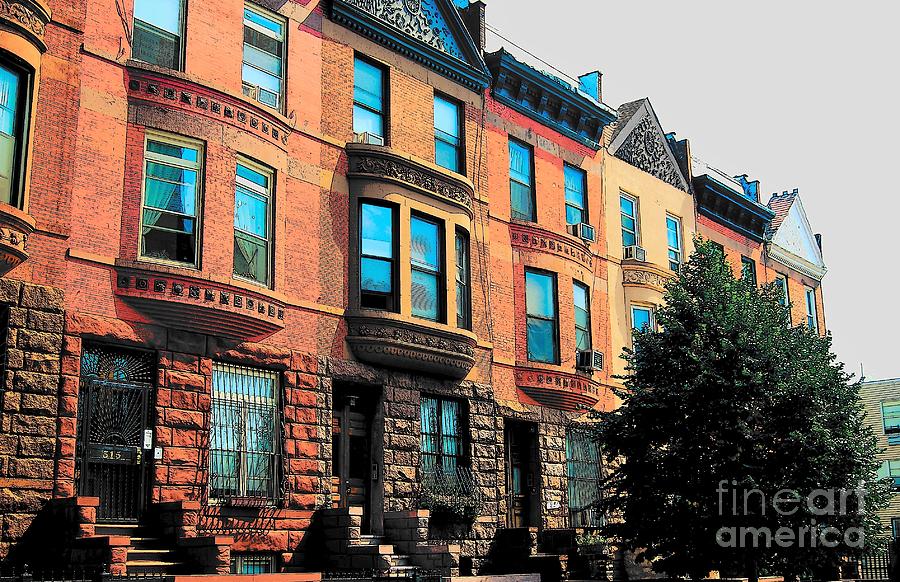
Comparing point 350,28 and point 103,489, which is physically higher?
point 350,28

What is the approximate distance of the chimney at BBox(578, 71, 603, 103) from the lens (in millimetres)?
30125

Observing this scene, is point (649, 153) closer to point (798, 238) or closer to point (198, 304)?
point (798, 238)

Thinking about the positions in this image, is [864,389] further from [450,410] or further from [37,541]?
[37,541]

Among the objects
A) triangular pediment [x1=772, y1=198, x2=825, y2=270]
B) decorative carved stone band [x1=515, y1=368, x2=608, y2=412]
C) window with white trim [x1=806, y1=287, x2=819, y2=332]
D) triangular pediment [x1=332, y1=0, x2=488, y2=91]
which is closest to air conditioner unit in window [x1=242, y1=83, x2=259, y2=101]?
triangular pediment [x1=332, y1=0, x2=488, y2=91]

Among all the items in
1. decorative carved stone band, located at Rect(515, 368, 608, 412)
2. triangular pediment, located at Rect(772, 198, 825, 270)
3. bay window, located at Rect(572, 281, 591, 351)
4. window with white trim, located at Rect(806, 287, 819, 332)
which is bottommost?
decorative carved stone band, located at Rect(515, 368, 608, 412)

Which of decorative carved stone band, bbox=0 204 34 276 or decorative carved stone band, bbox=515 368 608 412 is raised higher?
decorative carved stone band, bbox=0 204 34 276

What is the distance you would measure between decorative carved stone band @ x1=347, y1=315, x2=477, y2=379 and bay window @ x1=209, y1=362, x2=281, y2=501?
7.22 feet

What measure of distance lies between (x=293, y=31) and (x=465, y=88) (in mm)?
5662

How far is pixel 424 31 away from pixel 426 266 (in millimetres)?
5752

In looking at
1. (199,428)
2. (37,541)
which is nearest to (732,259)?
(199,428)

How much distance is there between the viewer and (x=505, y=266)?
25.3 metres

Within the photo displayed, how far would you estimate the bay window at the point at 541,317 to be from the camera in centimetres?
2578

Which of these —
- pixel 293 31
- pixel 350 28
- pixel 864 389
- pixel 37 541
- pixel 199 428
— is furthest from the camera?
pixel 864 389

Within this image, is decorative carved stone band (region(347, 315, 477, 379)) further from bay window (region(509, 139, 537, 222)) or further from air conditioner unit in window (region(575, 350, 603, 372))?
bay window (region(509, 139, 537, 222))
